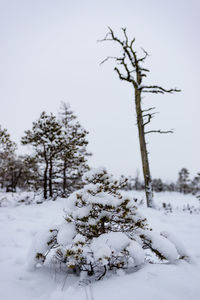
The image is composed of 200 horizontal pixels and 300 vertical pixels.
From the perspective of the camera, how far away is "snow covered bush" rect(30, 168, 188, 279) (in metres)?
2.00

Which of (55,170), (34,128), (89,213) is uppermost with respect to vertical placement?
(34,128)

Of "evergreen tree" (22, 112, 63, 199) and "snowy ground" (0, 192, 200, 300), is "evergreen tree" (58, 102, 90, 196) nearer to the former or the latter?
"evergreen tree" (22, 112, 63, 199)

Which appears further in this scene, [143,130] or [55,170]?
[55,170]

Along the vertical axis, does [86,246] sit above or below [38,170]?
below

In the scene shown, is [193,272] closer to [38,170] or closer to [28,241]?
[28,241]

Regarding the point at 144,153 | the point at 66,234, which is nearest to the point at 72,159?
the point at 144,153

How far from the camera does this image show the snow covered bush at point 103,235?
6.57 feet

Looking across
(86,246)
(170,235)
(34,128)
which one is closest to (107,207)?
(86,246)

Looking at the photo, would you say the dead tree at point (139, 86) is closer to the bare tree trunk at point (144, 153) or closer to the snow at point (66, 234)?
the bare tree trunk at point (144, 153)

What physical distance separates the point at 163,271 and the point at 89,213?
1.09m

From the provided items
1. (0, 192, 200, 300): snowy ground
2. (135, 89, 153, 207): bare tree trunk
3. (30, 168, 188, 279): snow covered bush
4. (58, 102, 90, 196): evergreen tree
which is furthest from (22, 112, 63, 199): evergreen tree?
(30, 168, 188, 279): snow covered bush

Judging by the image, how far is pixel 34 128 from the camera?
9.76m

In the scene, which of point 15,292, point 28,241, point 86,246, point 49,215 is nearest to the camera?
point 15,292

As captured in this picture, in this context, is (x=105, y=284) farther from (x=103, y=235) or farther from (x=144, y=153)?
(x=144, y=153)
